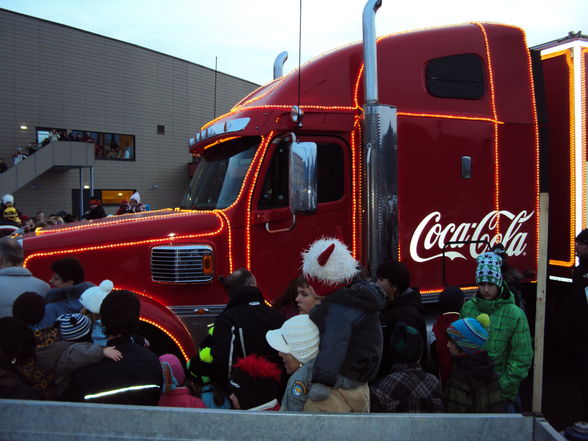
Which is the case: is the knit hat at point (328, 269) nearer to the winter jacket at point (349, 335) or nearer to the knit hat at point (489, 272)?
the winter jacket at point (349, 335)

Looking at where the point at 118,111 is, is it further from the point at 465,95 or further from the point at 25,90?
the point at 465,95

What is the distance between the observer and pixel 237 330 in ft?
10.00

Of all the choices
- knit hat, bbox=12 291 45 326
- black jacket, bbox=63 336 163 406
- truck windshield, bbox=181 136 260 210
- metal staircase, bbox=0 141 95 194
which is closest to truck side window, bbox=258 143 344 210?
truck windshield, bbox=181 136 260 210

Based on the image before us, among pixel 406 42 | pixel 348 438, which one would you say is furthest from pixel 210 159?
pixel 348 438

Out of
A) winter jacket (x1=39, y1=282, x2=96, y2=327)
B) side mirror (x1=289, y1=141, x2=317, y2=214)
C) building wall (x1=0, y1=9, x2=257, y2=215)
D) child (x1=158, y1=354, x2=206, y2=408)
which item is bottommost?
child (x1=158, y1=354, x2=206, y2=408)

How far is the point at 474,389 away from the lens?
2.86 m

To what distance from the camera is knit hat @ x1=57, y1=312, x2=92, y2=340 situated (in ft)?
10.0

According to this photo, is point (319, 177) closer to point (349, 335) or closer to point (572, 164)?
point (349, 335)

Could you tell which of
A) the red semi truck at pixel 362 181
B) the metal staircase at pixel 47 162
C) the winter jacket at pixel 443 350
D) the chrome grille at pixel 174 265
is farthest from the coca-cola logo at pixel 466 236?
the metal staircase at pixel 47 162

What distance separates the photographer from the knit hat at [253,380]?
2.81 m

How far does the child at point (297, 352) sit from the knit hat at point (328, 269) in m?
0.30

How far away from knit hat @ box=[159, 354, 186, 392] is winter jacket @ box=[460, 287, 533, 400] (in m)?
1.95

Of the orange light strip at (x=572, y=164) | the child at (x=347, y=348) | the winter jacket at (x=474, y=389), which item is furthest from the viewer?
the orange light strip at (x=572, y=164)

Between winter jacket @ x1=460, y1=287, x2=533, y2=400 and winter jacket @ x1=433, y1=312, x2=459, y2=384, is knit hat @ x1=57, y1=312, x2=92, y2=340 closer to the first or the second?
winter jacket @ x1=433, y1=312, x2=459, y2=384
